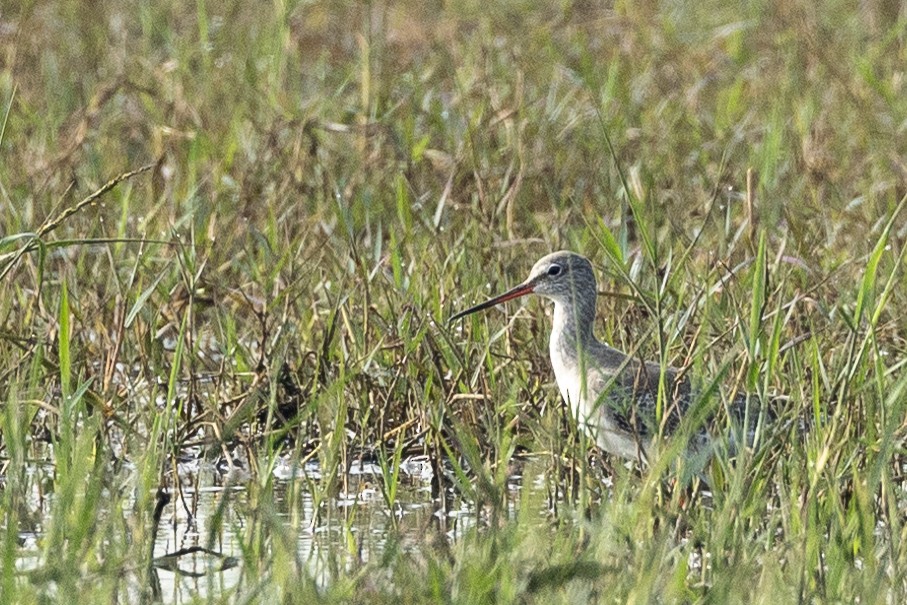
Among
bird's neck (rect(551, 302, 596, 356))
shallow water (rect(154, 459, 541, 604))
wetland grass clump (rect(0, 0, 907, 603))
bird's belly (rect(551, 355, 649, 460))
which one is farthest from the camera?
bird's neck (rect(551, 302, 596, 356))

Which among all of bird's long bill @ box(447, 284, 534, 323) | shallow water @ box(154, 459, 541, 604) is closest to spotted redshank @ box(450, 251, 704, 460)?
bird's long bill @ box(447, 284, 534, 323)

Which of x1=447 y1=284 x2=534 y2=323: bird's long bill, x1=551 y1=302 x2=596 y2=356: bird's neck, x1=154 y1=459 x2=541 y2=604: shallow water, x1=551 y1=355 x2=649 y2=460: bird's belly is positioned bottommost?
x1=154 y1=459 x2=541 y2=604: shallow water

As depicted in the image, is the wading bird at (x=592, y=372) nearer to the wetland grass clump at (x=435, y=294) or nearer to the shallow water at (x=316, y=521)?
the wetland grass clump at (x=435, y=294)

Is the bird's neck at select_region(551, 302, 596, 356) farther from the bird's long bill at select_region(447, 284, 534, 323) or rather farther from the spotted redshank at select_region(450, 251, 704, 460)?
the bird's long bill at select_region(447, 284, 534, 323)

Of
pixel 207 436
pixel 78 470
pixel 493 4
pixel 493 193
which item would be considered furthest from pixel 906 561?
pixel 493 4

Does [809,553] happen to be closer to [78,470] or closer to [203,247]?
[78,470]

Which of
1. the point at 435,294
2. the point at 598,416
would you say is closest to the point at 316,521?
the point at 598,416

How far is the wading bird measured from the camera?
14.5 feet

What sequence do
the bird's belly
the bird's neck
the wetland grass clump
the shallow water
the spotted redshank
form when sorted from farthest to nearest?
the bird's neck → the bird's belly → the spotted redshank → the shallow water → the wetland grass clump

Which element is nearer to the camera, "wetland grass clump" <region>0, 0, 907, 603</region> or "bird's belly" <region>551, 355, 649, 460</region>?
"wetland grass clump" <region>0, 0, 907, 603</region>

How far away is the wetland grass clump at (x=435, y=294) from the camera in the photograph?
3420 mm

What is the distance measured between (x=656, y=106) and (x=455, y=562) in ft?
15.8

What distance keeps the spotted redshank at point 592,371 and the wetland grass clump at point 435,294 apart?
10 cm

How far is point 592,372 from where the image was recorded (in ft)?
15.8
